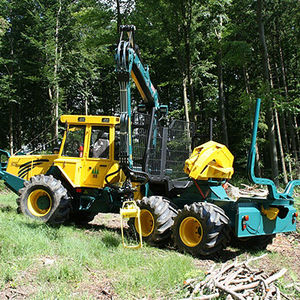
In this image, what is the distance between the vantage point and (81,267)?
509 centimetres

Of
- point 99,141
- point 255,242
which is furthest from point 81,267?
point 99,141

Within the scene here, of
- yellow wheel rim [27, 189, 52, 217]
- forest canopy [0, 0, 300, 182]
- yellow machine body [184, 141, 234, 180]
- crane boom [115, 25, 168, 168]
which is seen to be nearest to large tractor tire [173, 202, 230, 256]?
yellow machine body [184, 141, 234, 180]

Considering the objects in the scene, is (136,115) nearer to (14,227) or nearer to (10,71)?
(14,227)

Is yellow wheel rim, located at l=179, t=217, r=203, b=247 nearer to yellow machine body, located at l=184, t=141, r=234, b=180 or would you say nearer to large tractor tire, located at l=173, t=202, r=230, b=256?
large tractor tire, located at l=173, t=202, r=230, b=256

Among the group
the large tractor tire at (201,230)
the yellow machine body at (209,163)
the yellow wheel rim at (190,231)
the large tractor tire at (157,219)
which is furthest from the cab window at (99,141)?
the yellow wheel rim at (190,231)

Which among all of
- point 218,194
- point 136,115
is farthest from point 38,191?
point 218,194

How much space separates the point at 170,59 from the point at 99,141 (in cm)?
1669

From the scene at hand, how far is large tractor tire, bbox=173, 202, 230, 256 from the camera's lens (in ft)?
19.3

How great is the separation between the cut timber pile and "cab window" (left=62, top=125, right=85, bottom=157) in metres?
4.83

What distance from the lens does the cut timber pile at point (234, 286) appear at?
4066 mm

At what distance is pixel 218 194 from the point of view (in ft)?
22.6

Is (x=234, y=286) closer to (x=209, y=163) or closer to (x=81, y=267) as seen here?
(x=81, y=267)

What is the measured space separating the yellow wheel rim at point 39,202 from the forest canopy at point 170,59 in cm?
457

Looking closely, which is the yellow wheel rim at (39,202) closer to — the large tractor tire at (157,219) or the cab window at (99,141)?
the cab window at (99,141)
